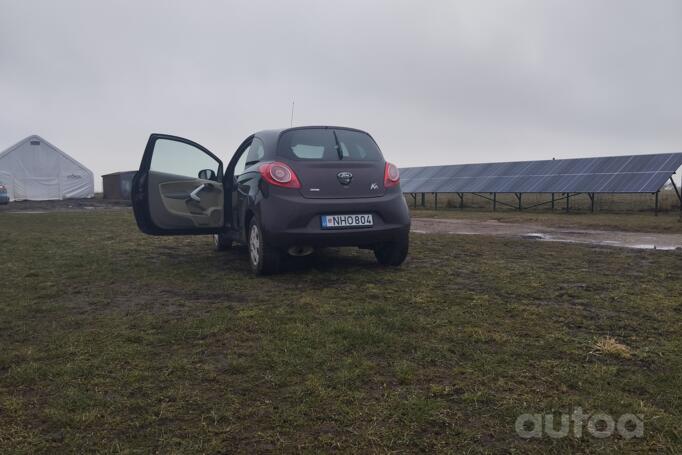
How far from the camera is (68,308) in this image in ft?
14.1

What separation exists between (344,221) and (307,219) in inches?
15.6

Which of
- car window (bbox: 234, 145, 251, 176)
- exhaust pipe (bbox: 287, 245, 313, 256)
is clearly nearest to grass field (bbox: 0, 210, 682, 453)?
exhaust pipe (bbox: 287, 245, 313, 256)

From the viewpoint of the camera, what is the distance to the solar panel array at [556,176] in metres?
18.2

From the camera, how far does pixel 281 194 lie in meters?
5.11

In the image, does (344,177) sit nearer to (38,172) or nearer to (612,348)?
(612,348)

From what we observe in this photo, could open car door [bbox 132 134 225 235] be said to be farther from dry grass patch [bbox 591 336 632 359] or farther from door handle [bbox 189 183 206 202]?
dry grass patch [bbox 591 336 632 359]

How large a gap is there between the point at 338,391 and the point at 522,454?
35.5 inches

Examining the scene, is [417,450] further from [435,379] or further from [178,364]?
[178,364]

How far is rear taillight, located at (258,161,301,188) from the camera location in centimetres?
512

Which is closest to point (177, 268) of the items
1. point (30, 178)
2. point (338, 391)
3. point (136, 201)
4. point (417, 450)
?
point (136, 201)

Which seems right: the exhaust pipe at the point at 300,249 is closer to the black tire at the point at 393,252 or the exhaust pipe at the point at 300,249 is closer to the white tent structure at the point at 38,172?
the black tire at the point at 393,252

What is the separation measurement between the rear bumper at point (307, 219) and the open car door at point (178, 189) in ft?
5.00

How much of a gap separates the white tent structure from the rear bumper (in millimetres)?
38857
